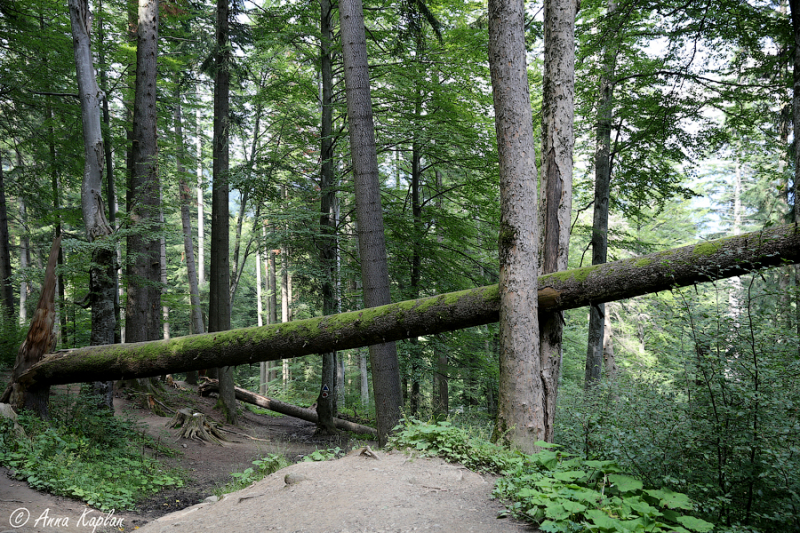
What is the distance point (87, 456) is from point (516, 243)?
695 centimetres

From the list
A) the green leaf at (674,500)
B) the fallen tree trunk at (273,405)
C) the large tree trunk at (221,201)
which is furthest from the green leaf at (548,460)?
the fallen tree trunk at (273,405)

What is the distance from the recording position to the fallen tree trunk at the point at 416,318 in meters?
4.43

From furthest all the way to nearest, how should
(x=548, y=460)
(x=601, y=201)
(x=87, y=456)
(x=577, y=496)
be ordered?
(x=601, y=201)
(x=87, y=456)
(x=548, y=460)
(x=577, y=496)

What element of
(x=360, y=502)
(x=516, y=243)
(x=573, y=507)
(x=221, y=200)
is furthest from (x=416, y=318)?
(x=221, y=200)

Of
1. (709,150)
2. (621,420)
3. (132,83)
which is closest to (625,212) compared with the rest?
(709,150)

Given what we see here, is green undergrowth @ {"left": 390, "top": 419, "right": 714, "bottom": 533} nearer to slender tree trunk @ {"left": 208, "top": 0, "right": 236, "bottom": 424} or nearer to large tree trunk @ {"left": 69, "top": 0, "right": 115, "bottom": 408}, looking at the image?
large tree trunk @ {"left": 69, "top": 0, "right": 115, "bottom": 408}

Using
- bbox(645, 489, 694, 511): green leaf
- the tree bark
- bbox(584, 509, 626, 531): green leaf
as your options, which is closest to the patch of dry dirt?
bbox(584, 509, 626, 531): green leaf

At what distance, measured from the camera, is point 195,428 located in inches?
403

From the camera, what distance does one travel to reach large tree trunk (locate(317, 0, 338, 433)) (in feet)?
36.7

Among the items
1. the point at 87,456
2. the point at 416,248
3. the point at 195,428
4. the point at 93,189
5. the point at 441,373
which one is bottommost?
the point at 195,428

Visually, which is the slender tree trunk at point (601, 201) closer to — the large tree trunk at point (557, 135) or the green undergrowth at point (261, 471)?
the large tree trunk at point (557, 135)

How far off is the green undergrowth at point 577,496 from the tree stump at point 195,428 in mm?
7635

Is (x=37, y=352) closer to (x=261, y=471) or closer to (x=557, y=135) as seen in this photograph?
(x=261, y=471)

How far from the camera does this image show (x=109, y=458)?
6.99m
